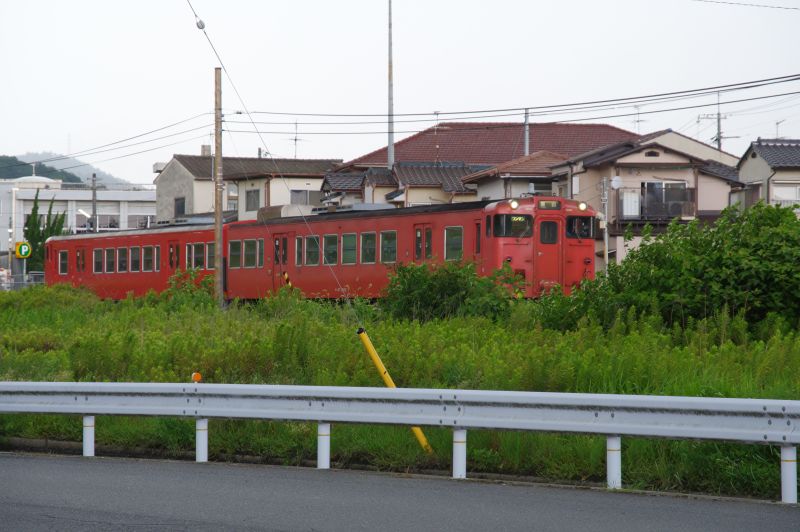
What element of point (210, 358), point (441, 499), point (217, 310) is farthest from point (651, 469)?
point (217, 310)

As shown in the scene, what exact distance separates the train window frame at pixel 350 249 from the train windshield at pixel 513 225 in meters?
4.78

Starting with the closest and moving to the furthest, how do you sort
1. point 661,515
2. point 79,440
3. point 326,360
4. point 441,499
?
point 661,515, point 441,499, point 79,440, point 326,360

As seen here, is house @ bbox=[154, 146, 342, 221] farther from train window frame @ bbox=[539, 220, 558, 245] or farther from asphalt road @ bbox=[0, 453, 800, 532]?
asphalt road @ bbox=[0, 453, 800, 532]

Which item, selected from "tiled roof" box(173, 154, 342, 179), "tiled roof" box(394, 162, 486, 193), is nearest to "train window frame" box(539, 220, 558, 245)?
"tiled roof" box(394, 162, 486, 193)

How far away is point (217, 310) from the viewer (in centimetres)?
2267

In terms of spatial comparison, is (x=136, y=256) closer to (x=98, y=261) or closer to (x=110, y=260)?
(x=110, y=260)

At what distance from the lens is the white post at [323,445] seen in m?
9.30

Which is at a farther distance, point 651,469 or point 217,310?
point 217,310

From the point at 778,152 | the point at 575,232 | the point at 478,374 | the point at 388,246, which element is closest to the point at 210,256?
the point at 388,246

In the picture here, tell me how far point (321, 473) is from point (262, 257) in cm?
2366

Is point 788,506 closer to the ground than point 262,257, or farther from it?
closer to the ground

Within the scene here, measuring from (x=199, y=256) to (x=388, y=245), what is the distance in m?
9.40

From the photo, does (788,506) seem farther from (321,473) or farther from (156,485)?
(156,485)

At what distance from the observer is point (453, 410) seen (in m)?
8.80
